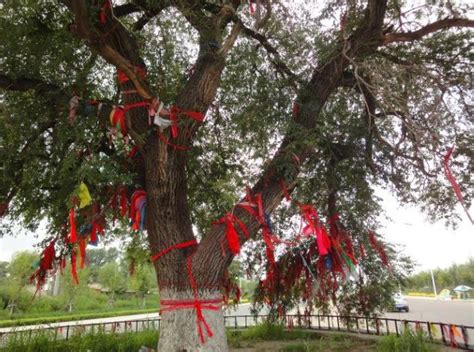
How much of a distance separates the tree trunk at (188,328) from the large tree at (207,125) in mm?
17

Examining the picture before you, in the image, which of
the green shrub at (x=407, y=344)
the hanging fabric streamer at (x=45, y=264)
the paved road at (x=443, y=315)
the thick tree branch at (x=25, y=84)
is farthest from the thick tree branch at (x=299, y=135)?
the paved road at (x=443, y=315)

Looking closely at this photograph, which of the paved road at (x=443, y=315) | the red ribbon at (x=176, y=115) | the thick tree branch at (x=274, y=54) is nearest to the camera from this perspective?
the red ribbon at (x=176, y=115)

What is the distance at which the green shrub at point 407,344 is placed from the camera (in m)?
7.20

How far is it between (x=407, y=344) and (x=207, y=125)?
19.4 feet

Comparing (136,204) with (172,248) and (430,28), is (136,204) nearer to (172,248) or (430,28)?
(172,248)

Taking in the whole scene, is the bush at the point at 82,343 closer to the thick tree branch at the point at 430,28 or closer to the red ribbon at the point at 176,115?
the red ribbon at the point at 176,115

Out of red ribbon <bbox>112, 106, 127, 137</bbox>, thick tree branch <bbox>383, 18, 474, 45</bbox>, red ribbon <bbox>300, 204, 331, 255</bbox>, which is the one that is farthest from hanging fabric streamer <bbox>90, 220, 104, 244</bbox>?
thick tree branch <bbox>383, 18, 474, 45</bbox>

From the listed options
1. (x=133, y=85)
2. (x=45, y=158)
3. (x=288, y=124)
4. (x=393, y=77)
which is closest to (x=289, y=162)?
(x=288, y=124)

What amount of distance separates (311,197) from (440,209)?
107 inches

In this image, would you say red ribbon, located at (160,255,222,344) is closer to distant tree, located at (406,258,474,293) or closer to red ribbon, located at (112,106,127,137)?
red ribbon, located at (112,106,127,137)

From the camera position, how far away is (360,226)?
773cm

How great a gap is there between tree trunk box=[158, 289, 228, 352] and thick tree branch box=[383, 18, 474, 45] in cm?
431

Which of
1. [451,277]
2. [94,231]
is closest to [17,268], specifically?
[94,231]

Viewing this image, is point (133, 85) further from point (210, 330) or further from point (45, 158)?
point (210, 330)
